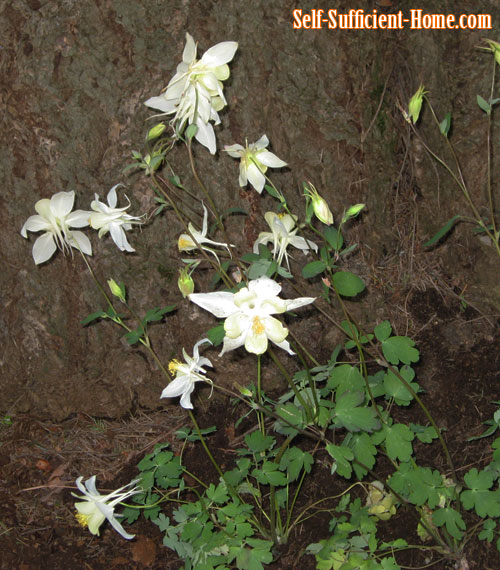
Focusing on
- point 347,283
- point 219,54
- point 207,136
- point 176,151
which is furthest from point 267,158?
point 176,151

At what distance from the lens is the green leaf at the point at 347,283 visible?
5.03 ft

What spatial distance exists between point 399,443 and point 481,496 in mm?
266

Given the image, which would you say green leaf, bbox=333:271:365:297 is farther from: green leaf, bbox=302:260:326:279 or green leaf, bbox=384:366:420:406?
green leaf, bbox=384:366:420:406

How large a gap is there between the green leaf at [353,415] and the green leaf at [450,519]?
1.21 feet

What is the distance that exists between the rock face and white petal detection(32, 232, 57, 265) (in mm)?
362

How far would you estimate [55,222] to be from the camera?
1.69 m

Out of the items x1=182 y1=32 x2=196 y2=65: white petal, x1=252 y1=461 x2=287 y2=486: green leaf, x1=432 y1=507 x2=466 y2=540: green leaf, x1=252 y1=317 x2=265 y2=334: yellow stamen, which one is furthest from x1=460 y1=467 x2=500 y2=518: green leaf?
x1=182 y1=32 x2=196 y2=65: white petal

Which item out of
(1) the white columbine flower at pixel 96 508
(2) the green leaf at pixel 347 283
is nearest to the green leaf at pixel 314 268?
(2) the green leaf at pixel 347 283

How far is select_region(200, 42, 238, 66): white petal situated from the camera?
148 cm

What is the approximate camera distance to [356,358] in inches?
86.8

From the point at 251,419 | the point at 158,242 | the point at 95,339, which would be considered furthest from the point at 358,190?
the point at 95,339

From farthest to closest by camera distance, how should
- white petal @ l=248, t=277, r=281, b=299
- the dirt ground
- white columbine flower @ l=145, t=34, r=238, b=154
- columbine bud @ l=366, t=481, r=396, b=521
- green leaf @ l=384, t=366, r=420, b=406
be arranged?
the dirt ground, columbine bud @ l=366, t=481, r=396, b=521, green leaf @ l=384, t=366, r=420, b=406, white columbine flower @ l=145, t=34, r=238, b=154, white petal @ l=248, t=277, r=281, b=299

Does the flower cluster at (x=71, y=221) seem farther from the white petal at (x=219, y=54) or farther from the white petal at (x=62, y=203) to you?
the white petal at (x=219, y=54)

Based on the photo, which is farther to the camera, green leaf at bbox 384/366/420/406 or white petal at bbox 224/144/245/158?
green leaf at bbox 384/366/420/406
